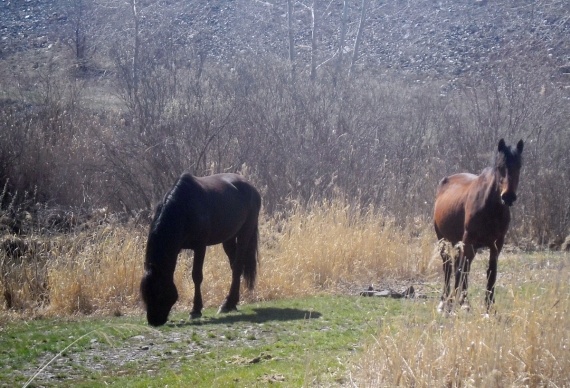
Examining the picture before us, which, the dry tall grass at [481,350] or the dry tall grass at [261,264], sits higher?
the dry tall grass at [481,350]

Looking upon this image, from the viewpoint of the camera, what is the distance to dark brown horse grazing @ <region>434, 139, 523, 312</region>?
970 centimetres

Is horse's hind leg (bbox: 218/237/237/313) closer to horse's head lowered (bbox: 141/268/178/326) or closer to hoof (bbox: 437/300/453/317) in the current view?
horse's head lowered (bbox: 141/268/178/326)

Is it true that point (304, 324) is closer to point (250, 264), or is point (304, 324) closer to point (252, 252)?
point (250, 264)

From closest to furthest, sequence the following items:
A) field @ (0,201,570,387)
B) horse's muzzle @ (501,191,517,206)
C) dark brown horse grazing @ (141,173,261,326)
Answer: field @ (0,201,570,387), horse's muzzle @ (501,191,517,206), dark brown horse grazing @ (141,173,261,326)

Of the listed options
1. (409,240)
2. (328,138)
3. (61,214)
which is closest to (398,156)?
(328,138)

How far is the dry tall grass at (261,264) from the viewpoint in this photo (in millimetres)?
12109

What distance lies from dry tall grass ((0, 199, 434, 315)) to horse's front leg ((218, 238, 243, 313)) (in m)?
0.73

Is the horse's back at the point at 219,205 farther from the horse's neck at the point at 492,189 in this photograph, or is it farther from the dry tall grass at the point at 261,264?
the horse's neck at the point at 492,189

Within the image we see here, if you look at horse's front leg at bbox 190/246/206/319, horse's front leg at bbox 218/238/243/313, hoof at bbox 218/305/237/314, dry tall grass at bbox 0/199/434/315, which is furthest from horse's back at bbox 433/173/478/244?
horse's front leg at bbox 190/246/206/319

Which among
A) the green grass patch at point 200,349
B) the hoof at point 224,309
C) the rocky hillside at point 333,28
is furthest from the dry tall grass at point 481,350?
the rocky hillside at point 333,28

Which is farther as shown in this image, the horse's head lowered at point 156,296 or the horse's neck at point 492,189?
the horse's neck at point 492,189

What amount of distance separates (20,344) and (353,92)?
14572 mm

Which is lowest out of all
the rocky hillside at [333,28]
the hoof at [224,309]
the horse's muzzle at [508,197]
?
the hoof at [224,309]

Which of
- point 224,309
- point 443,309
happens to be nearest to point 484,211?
point 443,309
